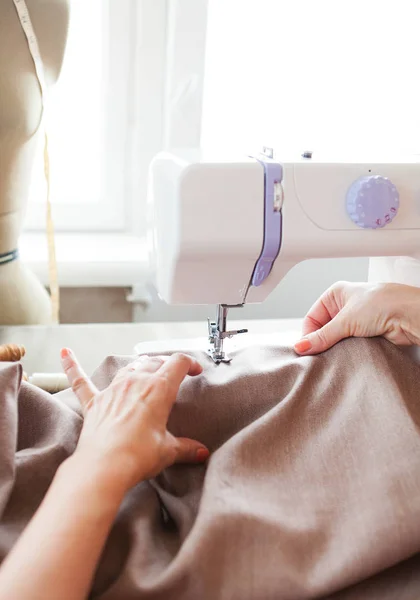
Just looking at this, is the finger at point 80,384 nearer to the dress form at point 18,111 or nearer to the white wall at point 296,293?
the dress form at point 18,111

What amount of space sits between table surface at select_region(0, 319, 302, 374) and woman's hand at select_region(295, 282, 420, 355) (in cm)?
26

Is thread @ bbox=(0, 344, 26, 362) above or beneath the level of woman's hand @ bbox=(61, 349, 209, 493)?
beneath

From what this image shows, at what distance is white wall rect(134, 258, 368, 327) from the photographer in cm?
201

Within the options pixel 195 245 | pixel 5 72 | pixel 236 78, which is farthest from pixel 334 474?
pixel 236 78

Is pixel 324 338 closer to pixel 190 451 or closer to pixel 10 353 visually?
pixel 190 451

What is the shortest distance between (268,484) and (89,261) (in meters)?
1.22

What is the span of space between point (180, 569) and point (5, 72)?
1.00 meters

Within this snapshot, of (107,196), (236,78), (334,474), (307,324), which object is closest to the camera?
(334,474)

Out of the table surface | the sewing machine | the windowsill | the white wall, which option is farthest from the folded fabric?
the white wall

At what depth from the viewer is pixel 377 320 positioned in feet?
2.95

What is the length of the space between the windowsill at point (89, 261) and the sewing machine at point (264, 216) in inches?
36.7

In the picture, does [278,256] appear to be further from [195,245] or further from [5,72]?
[5,72]

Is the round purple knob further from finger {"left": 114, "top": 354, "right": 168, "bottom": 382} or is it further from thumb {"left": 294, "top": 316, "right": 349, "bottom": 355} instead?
finger {"left": 114, "top": 354, "right": 168, "bottom": 382}

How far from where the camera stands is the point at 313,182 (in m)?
0.85
